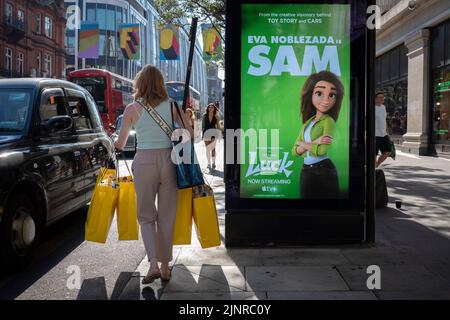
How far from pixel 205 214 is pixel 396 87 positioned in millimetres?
19550

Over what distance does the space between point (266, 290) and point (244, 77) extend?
2266mm

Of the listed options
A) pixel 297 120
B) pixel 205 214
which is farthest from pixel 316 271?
pixel 297 120

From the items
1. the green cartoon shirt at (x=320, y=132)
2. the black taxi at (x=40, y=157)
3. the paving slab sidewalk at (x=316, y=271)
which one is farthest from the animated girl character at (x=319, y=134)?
the black taxi at (x=40, y=157)

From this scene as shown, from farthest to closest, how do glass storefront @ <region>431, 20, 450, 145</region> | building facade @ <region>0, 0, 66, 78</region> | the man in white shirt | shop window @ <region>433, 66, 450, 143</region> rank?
building facade @ <region>0, 0, 66, 78</region>, shop window @ <region>433, 66, 450, 143</region>, glass storefront @ <region>431, 20, 450, 145</region>, the man in white shirt

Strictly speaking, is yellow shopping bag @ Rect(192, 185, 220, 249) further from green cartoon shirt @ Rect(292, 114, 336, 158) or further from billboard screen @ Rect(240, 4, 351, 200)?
green cartoon shirt @ Rect(292, 114, 336, 158)

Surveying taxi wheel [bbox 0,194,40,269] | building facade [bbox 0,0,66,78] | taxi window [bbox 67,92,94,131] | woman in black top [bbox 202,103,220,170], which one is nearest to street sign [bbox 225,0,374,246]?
taxi wheel [bbox 0,194,40,269]

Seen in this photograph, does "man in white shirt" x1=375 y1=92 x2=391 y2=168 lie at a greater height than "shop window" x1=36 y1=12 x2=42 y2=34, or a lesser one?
lesser

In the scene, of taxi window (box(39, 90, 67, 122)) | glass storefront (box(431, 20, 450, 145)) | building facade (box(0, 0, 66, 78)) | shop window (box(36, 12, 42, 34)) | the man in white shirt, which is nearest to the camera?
taxi window (box(39, 90, 67, 122))

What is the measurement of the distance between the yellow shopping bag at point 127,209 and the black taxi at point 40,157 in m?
0.41

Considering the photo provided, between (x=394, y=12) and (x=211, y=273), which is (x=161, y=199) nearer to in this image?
(x=211, y=273)

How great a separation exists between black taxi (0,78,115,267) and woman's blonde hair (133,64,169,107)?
90cm

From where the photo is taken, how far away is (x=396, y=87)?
884 inches

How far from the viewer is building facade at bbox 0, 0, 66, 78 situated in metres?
46.3
